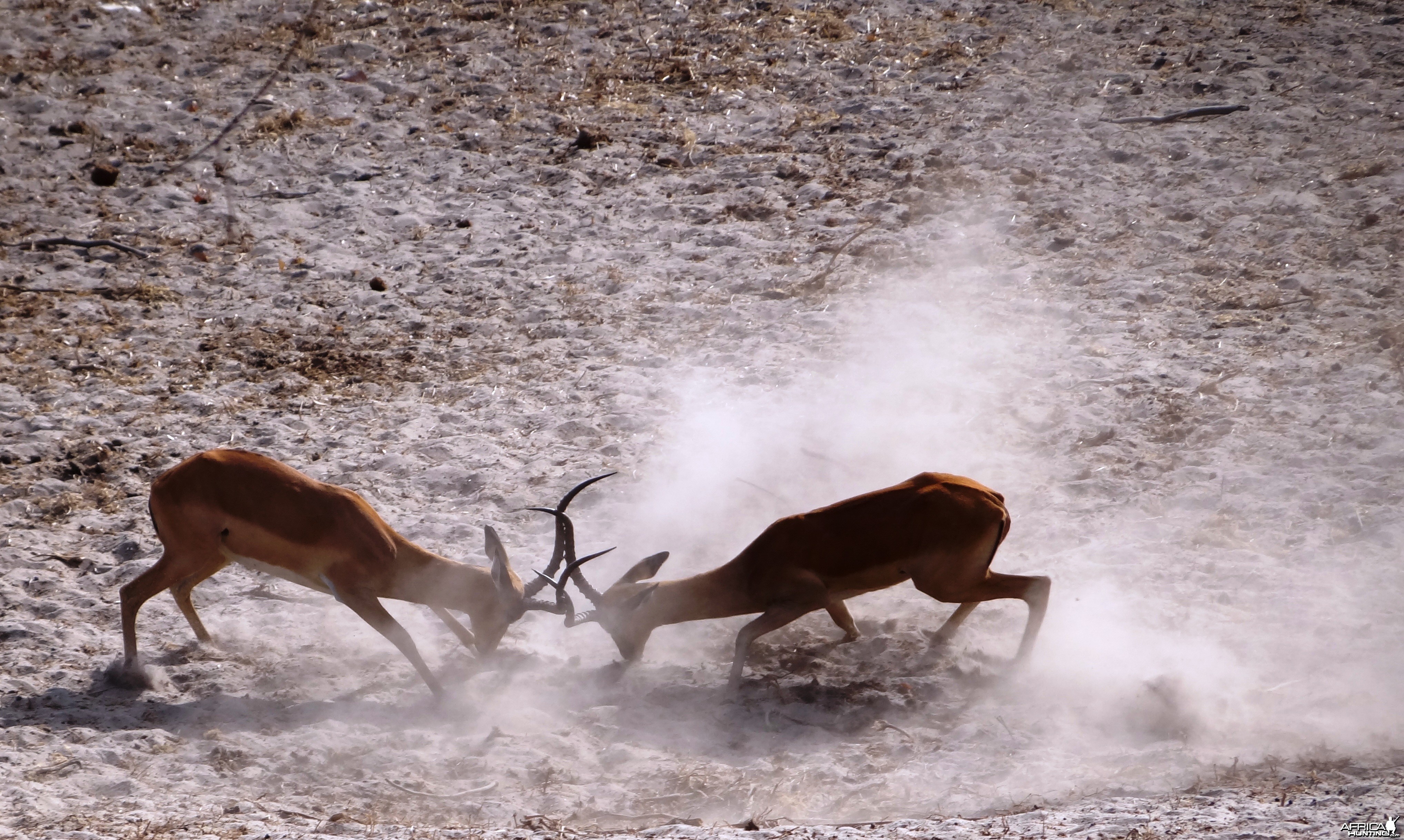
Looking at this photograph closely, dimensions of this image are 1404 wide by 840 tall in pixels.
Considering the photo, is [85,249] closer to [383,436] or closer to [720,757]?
[383,436]

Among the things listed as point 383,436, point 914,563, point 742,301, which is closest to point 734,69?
point 742,301

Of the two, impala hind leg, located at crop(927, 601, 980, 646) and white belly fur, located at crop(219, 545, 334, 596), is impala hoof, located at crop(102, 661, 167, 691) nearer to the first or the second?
white belly fur, located at crop(219, 545, 334, 596)

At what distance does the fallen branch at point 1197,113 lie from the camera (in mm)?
11391

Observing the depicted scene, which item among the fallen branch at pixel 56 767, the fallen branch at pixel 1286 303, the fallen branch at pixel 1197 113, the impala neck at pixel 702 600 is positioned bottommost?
the fallen branch at pixel 56 767

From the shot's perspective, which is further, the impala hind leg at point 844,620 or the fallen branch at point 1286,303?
the fallen branch at point 1286,303

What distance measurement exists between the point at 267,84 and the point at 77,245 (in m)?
3.05

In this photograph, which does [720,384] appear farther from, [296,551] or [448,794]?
[448,794]

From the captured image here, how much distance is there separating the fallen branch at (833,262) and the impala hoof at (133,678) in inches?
227

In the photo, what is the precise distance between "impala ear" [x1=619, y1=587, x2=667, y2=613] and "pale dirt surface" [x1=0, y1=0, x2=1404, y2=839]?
0.37m

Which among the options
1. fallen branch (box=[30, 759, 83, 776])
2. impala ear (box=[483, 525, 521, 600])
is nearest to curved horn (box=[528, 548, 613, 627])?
impala ear (box=[483, 525, 521, 600])

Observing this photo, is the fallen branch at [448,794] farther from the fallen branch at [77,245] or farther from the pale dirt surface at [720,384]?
the fallen branch at [77,245]

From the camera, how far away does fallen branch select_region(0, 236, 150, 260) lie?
1066 cm

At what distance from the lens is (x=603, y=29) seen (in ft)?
44.9

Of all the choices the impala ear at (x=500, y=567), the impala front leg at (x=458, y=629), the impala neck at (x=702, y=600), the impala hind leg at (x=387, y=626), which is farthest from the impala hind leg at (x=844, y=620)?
the impala hind leg at (x=387, y=626)
